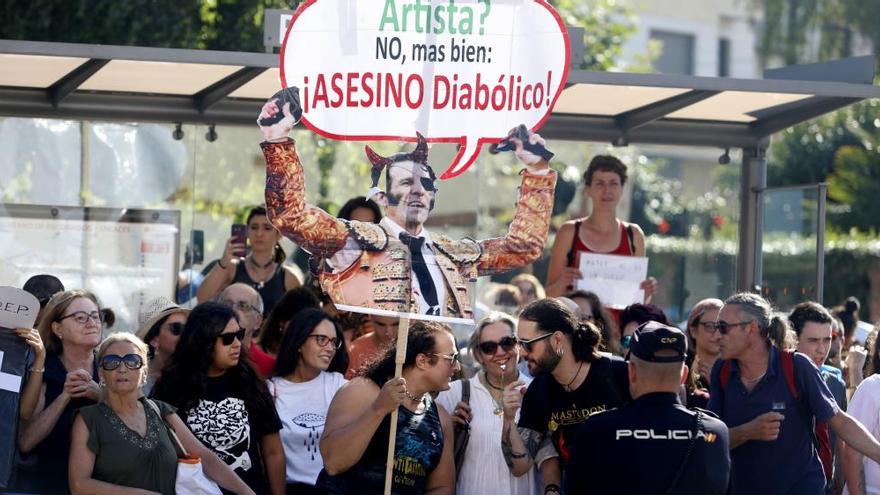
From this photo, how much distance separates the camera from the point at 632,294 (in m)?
9.32

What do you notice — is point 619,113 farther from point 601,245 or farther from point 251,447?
point 251,447

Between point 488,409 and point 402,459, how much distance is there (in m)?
0.61

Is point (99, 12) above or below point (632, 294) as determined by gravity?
above

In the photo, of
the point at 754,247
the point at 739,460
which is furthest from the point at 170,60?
the point at 754,247

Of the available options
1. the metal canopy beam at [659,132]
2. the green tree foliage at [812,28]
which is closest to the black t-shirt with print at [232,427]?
the metal canopy beam at [659,132]

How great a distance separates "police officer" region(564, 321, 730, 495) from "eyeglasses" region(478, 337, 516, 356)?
139cm

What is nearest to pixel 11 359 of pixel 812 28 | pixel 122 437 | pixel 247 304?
pixel 122 437

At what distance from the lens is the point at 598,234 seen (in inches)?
368

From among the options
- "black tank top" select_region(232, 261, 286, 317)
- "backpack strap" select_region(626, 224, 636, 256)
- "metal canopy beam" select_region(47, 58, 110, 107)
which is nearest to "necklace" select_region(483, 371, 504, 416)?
"black tank top" select_region(232, 261, 286, 317)

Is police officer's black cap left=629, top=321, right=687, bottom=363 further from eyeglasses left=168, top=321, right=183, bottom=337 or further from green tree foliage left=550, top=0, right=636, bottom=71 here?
green tree foliage left=550, top=0, right=636, bottom=71

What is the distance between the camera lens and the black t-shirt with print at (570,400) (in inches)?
249

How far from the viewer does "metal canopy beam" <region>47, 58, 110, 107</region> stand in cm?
839

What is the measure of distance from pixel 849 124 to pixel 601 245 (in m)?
23.0

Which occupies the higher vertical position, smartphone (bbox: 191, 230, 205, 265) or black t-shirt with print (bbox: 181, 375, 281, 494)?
smartphone (bbox: 191, 230, 205, 265)
